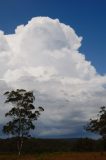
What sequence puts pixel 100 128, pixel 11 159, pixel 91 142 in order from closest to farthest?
pixel 11 159 → pixel 100 128 → pixel 91 142

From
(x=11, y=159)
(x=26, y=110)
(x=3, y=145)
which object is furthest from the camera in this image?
(x=3, y=145)

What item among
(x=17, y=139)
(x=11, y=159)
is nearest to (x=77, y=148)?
(x=17, y=139)

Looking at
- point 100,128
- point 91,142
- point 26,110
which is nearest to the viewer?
point 26,110

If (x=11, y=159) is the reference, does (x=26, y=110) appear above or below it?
above

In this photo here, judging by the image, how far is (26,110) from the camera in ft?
311

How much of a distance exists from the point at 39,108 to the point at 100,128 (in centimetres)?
2205

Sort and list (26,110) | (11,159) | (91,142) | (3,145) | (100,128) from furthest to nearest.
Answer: (3,145) → (91,142) → (100,128) → (26,110) → (11,159)

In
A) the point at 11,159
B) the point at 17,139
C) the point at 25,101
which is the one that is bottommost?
the point at 11,159

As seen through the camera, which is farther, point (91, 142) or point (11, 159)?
point (91, 142)

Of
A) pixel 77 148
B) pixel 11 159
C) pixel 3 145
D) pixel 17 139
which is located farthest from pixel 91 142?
pixel 3 145

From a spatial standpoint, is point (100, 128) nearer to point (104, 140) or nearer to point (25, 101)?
point (104, 140)

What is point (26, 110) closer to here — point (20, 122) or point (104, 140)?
point (20, 122)

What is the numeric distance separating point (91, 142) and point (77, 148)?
4.69 meters

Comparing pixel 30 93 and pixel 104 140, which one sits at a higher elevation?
pixel 30 93
